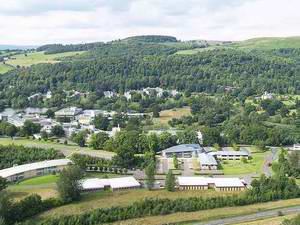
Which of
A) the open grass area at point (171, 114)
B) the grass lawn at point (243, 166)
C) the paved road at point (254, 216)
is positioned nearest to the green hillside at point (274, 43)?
the open grass area at point (171, 114)

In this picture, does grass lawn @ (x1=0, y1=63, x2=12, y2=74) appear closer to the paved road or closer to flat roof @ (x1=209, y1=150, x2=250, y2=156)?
flat roof @ (x1=209, y1=150, x2=250, y2=156)

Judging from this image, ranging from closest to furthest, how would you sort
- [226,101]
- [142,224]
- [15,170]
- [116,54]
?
[142,224] → [15,170] → [226,101] → [116,54]

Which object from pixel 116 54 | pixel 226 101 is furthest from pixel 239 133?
pixel 116 54

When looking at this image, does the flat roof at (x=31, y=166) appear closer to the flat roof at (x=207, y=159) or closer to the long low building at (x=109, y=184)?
the long low building at (x=109, y=184)

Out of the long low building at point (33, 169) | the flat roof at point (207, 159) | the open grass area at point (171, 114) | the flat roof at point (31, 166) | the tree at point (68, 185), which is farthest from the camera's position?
the open grass area at point (171, 114)

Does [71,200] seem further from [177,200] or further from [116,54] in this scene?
[116,54]

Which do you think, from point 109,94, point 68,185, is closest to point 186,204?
point 68,185
